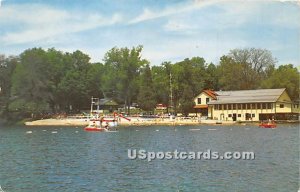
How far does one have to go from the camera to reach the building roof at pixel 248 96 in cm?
3103

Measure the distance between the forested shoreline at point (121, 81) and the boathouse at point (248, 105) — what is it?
51 centimetres

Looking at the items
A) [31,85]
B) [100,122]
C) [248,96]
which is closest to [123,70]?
[100,122]

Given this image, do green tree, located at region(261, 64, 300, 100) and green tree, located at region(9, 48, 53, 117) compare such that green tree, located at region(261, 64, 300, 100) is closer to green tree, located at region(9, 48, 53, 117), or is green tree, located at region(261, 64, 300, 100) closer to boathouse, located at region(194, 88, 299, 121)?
boathouse, located at region(194, 88, 299, 121)

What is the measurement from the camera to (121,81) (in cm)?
2411

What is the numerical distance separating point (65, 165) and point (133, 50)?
753cm

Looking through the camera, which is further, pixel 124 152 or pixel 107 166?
pixel 124 152

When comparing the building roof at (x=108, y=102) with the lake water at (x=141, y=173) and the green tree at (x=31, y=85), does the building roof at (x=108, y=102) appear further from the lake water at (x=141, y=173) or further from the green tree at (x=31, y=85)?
the lake water at (x=141, y=173)

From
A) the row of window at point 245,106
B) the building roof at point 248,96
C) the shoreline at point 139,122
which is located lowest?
Answer: the shoreline at point 139,122

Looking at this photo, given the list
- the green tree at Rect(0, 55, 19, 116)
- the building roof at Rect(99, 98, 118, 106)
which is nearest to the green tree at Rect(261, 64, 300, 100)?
the building roof at Rect(99, 98, 118, 106)

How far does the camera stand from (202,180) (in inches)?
371

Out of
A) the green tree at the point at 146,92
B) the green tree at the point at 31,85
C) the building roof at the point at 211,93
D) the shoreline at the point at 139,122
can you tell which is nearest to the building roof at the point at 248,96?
the building roof at the point at 211,93

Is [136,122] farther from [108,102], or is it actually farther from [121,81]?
[121,81]

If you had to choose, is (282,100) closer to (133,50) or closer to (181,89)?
(181,89)

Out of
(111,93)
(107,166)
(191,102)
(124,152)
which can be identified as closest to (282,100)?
(191,102)
